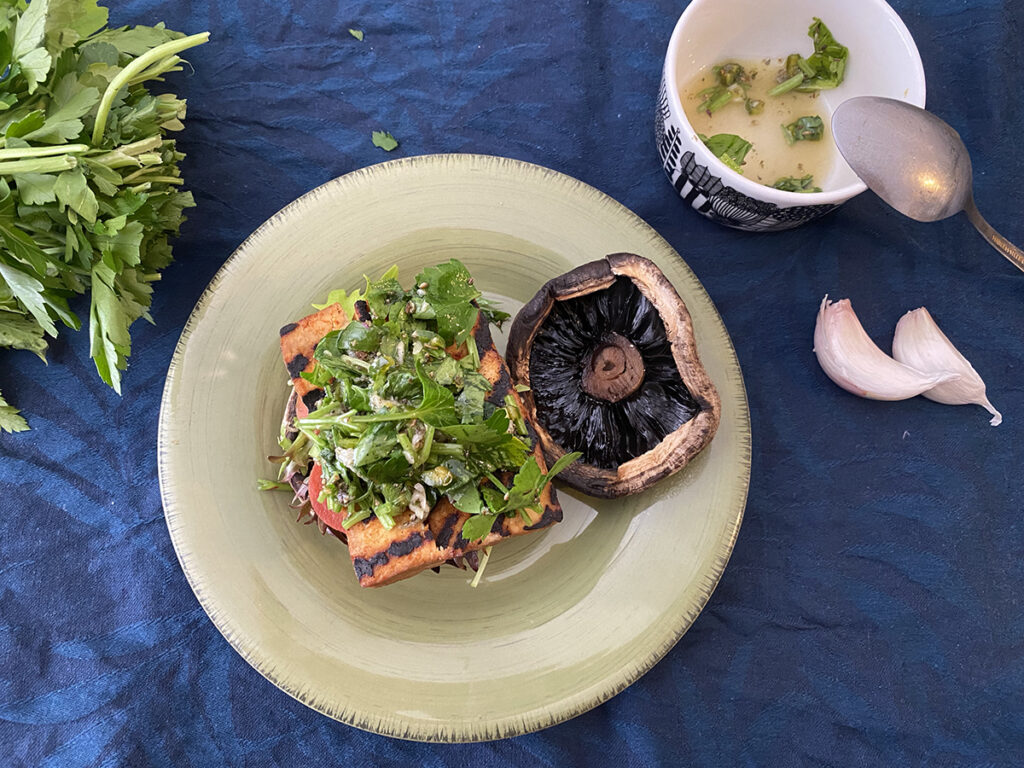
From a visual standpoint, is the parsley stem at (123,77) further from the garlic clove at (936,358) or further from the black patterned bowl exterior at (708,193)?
the garlic clove at (936,358)

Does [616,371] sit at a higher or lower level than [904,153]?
lower

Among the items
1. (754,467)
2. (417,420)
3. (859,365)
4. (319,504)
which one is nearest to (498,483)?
(417,420)

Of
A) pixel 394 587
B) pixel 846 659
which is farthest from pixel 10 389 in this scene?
pixel 846 659

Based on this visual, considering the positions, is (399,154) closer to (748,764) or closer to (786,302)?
(786,302)

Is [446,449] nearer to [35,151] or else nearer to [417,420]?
[417,420]

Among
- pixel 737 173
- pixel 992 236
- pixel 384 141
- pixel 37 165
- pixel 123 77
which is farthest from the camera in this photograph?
→ pixel 384 141

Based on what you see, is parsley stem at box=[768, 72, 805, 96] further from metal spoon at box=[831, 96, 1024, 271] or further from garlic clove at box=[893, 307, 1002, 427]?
garlic clove at box=[893, 307, 1002, 427]
